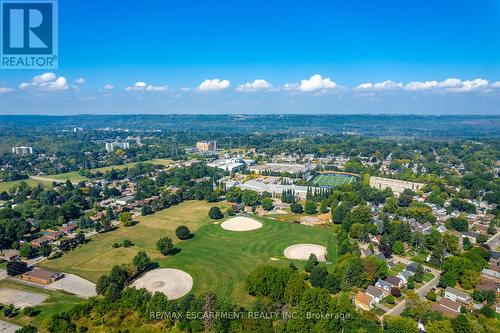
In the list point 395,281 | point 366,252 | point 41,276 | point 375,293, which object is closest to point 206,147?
point 366,252

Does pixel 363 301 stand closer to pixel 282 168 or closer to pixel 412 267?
pixel 412 267

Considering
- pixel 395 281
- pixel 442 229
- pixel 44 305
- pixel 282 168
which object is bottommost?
pixel 44 305

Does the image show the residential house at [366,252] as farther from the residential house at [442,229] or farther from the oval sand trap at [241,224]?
the oval sand trap at [241,224]

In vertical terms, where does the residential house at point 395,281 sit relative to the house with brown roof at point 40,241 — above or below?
above

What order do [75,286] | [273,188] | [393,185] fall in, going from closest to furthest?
[75,286]
[273,188]
[393,185]

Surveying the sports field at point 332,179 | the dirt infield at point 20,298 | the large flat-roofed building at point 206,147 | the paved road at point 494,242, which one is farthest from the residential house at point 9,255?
the large flat-roofed building at point 206,147

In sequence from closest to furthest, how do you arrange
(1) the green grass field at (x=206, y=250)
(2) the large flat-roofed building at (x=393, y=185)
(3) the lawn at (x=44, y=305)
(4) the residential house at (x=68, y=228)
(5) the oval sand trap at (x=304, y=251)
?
(3) the lawn at (x=44, y=305), (1) the green grass field at (x=206, y=250), (5) the oval sand trap at (x=304, y=251), (4) the residential house at (x=68, y=228), (2) the large flat-roofed building at (x=393, y=185)

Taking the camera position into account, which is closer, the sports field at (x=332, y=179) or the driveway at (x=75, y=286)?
the driveway at (x=75, y=286)

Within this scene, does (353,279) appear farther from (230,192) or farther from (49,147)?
(49,147)
